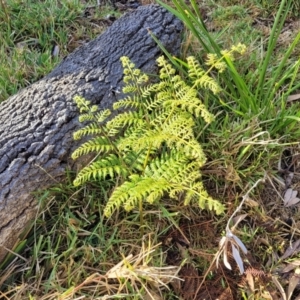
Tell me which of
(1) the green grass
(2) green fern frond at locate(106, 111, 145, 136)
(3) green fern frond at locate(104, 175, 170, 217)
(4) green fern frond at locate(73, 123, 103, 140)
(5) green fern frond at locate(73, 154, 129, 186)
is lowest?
(1) the green grass

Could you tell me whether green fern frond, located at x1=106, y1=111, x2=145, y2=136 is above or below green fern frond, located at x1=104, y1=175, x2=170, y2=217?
above

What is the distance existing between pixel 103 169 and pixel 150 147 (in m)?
0.23

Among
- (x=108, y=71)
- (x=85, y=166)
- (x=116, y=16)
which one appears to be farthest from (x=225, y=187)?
(x=116, y=16)

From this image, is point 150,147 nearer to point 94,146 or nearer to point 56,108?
point 94,146

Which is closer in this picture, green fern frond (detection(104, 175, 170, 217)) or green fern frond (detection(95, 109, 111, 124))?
green fern frond (detection(104, 175, 170, 217))

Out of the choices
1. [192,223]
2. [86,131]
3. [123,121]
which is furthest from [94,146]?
[192,223]

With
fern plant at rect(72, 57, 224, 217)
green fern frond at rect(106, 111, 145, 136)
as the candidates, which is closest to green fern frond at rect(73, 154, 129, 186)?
fern plant at rect(72, 57, 224, 217)

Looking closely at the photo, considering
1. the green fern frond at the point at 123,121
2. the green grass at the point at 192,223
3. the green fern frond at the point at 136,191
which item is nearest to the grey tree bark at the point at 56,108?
the green grass at the point at 192,223

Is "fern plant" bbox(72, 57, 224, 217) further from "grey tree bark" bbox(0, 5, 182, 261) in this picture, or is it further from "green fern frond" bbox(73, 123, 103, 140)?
"grey tree bark" bbox(0, 5, 182, 261)

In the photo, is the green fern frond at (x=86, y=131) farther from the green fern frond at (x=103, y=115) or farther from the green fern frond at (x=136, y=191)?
the green fern frond at (x=136, y=191)

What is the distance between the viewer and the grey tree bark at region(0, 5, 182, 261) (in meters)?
2.10

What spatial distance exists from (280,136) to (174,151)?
602 mm

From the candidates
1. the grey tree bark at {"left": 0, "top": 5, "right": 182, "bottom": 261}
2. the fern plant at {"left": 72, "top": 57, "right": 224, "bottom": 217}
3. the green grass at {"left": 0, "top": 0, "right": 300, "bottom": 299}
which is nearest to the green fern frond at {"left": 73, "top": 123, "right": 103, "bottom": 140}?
the fern plant at {"left": 72, "top": 57, "right": 224, "bottom": 217}

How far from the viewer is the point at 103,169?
6.89 ft
